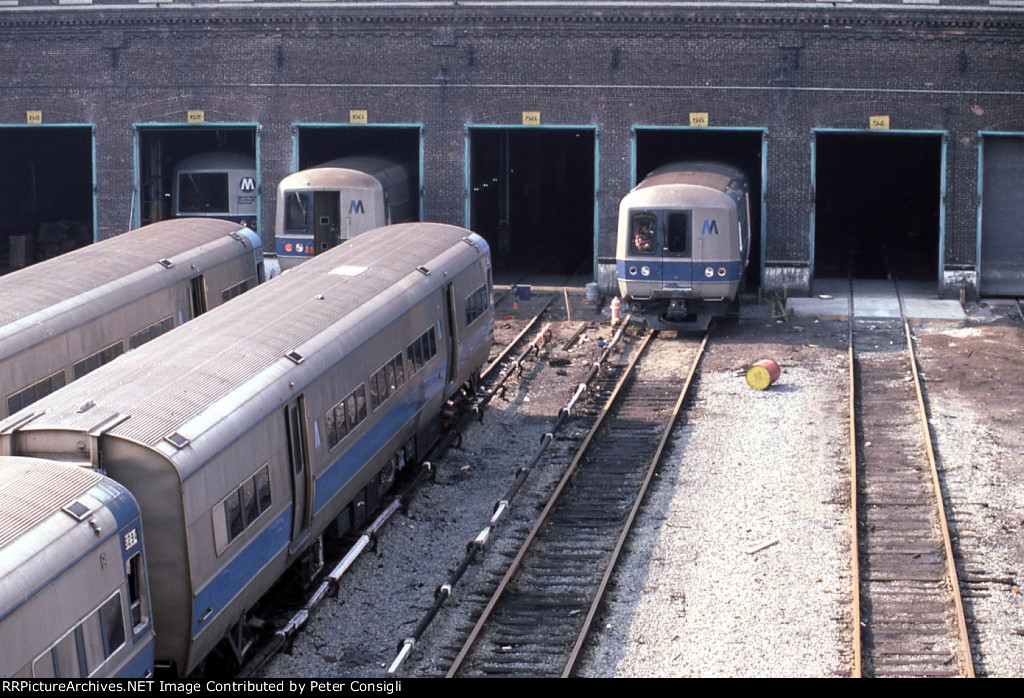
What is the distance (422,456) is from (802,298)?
598 inches

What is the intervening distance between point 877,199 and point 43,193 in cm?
2572

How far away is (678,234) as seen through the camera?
25.1 metres

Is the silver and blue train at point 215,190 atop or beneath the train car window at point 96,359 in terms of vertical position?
atop

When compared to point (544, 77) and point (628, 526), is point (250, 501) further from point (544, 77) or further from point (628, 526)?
point (544, 77)

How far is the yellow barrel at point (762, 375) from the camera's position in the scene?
835 inches

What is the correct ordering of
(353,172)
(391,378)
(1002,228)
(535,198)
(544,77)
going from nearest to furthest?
(391,378)
(353,172)
(544,77)
(1002,228)
(535,198)

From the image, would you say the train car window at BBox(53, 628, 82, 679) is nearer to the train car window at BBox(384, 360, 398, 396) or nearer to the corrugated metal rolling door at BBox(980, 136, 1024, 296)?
the train car window at BBox(384, 360, 398, 396)

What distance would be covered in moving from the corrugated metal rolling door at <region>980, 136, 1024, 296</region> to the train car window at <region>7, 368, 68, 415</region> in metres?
22.3

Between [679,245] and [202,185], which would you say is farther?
[202,185]

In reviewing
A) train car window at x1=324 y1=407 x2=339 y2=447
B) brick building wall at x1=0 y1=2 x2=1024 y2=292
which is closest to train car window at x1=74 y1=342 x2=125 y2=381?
train car window at x1=324 y1=407 x2=339 y2=447

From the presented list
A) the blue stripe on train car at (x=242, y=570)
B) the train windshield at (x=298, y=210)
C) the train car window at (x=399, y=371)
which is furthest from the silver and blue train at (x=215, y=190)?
the blue stripe on train car at (x=242, y=570)

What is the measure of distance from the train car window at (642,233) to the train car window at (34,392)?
13.2m

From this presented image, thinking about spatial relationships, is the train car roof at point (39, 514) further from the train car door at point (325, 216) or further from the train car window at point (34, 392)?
the train car door at point (325, 216)

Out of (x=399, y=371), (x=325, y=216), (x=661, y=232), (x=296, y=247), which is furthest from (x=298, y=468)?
(x=325, y=216)
